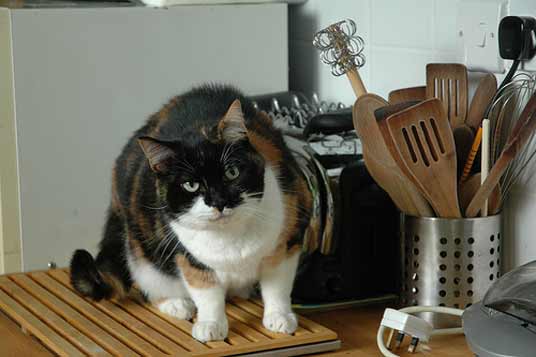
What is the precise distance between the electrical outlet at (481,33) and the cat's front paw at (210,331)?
1.80ft

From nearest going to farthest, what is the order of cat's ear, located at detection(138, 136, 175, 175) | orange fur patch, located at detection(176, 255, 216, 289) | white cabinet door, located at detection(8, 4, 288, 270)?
cat's ear, located at detection(138, 136, 175, 175) < orange fur patch, located at detection(176, 255, 216, 289) < white cabinet door, located at detection(8, 4, 288, 270)

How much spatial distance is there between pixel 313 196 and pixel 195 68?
2.06ft

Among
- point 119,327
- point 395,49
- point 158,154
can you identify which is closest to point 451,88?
point 395,49

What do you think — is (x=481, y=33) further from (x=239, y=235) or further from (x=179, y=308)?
(x=179, y=308)

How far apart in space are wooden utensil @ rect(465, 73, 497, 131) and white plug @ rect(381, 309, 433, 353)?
0.29 metres

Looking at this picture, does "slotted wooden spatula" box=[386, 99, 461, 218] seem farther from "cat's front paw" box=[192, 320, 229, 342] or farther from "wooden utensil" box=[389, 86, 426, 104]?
"cat's front paw" box=[192, 320, 229, 342]

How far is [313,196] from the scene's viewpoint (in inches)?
53.6

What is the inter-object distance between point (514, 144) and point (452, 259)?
0.18m

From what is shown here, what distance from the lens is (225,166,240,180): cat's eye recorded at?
120 centimetres

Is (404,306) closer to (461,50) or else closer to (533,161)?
(533,161)

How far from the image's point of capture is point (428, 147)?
122cm

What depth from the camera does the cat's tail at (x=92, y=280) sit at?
1.42 meters

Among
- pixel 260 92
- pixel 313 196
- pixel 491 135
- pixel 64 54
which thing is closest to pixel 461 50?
pixel 491 135

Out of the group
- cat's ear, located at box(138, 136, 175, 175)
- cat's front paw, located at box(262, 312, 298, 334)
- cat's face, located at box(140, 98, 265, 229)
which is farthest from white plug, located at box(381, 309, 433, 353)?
cat's ear, located at box(138, 136, 175, 175)
